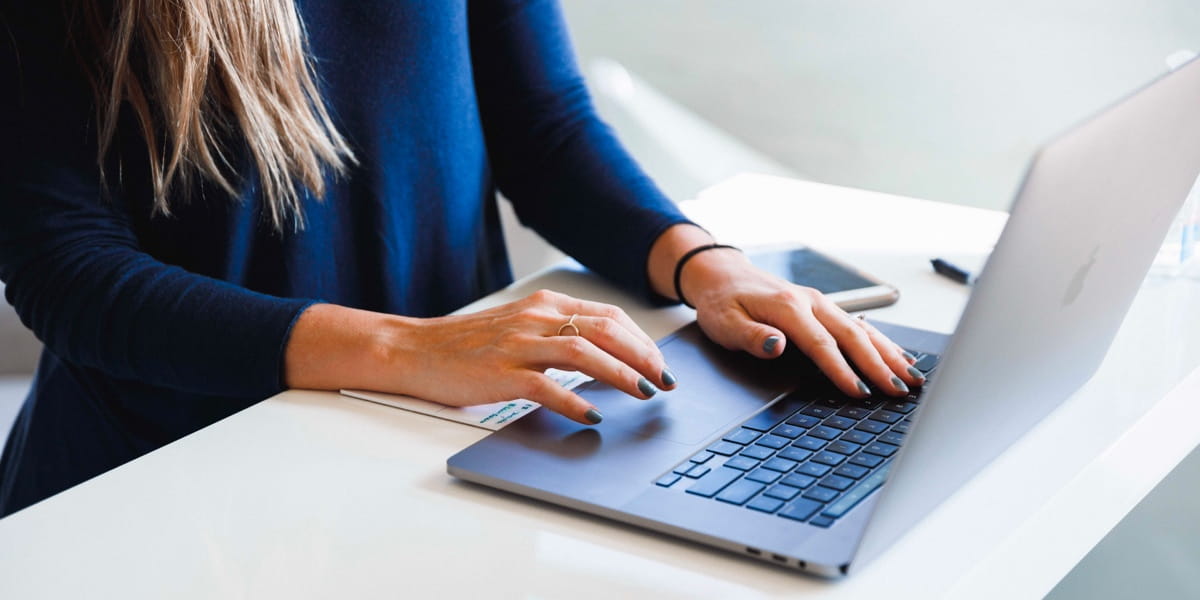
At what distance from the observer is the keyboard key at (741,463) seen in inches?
27.1

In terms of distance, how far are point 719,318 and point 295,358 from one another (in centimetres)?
33

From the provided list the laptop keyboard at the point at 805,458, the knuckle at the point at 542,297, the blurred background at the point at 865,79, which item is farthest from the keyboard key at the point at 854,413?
the blurred background at the point at 865,79

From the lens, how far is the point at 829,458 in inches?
27.3

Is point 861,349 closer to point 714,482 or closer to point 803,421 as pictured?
point 803,421

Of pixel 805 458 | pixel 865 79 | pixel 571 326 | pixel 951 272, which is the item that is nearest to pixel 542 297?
pixel 571 326

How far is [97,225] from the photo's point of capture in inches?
36.4

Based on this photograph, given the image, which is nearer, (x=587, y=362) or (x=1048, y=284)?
(x=1048, y=284)

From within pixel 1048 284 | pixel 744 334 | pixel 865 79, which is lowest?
pixel 865 79

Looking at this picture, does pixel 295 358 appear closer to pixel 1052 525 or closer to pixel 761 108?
pixel 1052 525

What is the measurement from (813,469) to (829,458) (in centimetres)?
2

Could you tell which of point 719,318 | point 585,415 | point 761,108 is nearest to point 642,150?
point 761,108

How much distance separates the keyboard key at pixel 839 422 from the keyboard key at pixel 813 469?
0.22 ft

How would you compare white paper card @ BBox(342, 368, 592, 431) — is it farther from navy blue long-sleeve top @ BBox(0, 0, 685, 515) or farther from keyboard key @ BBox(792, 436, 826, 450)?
keyboard key @ BBox(792, 436, 826, 450)

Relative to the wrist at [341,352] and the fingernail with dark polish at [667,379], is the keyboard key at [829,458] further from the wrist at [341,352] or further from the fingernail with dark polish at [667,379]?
the wrist at [341,352]
